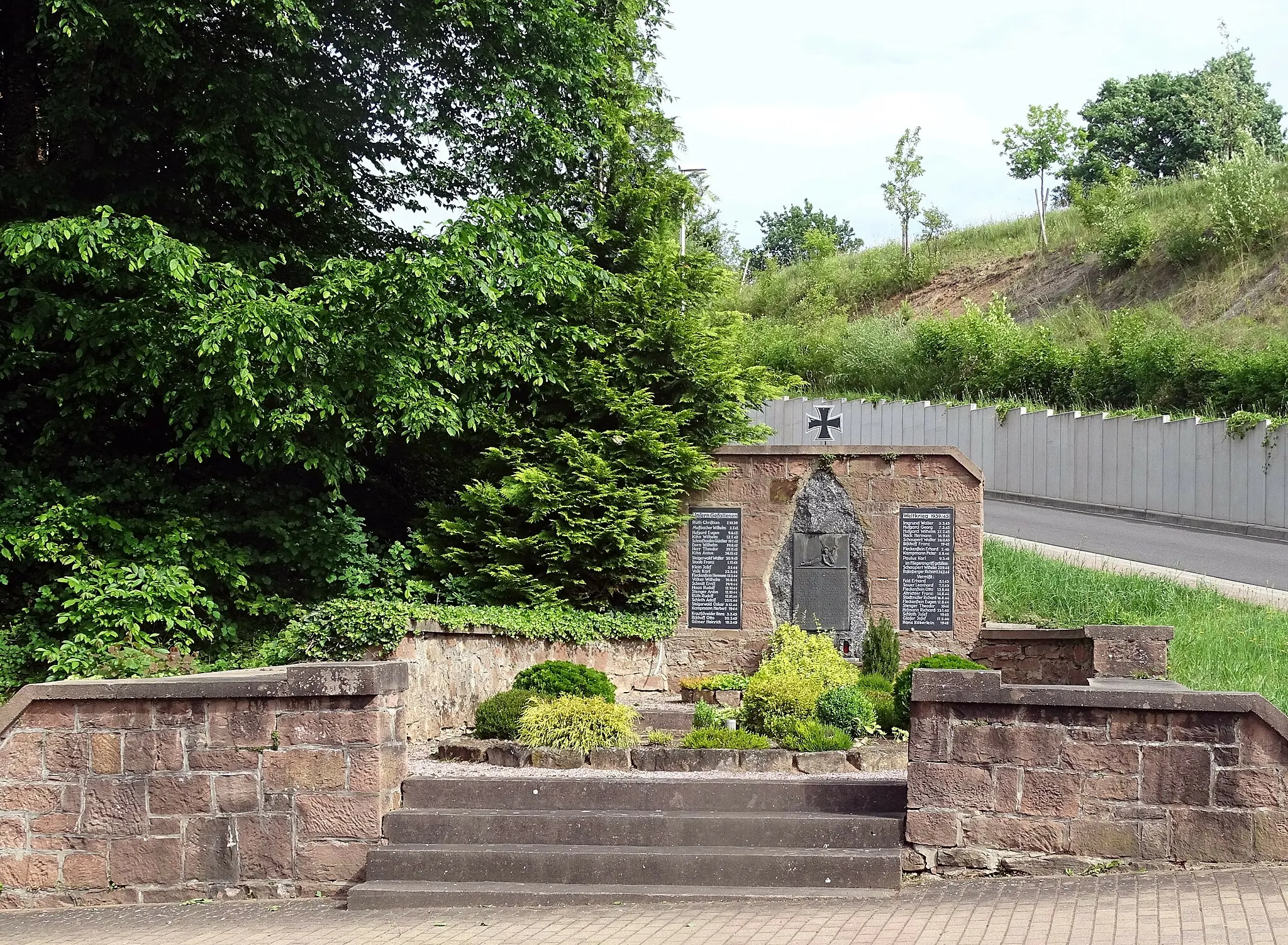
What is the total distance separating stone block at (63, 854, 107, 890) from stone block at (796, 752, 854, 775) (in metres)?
5.16

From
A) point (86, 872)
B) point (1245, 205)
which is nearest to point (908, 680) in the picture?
point (86, 872)

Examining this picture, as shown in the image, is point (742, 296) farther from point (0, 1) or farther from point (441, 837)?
point (441, 837)

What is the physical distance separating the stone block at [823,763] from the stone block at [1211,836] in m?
2.76

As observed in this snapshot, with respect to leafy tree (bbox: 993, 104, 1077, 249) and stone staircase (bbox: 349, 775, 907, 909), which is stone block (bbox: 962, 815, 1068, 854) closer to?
stone staircase (bbox: 349, 775, 907, 909)

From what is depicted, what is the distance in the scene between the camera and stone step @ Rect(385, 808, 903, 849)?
8.38m

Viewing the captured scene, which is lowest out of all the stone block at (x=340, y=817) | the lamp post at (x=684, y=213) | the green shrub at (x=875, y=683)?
the stone block at (x=340, y=817)

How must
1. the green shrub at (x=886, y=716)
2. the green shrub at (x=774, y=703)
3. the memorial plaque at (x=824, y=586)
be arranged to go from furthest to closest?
the memorial plaque at (x=824, y=586) < the green shrub at (x=886, y=716) < the green shrub at (x=774, y=703)

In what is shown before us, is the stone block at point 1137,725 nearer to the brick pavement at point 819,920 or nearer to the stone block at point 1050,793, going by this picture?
the stone block at point 1050,793

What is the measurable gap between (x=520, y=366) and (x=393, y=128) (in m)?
3.38

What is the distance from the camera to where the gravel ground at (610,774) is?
9.36 meters

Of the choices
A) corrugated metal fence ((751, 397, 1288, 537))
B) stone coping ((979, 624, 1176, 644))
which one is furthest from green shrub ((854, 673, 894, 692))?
corrugated metal fence ((751, 397, 1288, 537))

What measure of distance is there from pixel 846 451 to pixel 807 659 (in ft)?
9.05

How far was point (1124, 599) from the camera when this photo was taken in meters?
15.5

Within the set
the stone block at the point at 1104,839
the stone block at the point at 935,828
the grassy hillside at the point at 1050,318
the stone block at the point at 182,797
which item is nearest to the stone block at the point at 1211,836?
the stone block at the point at 1104,839
